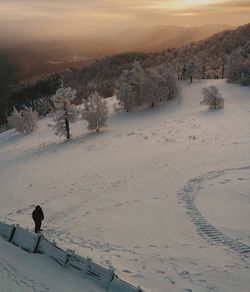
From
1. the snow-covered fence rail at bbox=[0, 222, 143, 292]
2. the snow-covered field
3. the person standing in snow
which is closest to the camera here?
the snow-covered fence rail at bbox=[0, 222, 143, 292]

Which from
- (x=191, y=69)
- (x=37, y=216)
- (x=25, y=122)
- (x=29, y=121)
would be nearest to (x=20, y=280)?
(x=37, y=216)

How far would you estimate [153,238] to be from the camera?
1955cm

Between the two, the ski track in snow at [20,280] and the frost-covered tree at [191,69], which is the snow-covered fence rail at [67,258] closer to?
the ski track in snow at [20,280]

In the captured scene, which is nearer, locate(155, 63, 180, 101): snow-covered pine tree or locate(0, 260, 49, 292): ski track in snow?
locate(0, 260, 49, 292): ski track in snow

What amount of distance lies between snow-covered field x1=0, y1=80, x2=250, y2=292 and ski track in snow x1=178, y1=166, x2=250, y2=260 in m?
0.04

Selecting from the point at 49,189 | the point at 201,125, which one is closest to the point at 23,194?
the point at 49,189

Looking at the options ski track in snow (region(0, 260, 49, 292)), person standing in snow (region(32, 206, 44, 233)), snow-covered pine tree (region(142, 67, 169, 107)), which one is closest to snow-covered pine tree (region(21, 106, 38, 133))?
snow-covered pine tree (region(142, 67, 169, 107))

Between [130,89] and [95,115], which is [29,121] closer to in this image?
[95,115]

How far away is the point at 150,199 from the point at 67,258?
9484 millimetres

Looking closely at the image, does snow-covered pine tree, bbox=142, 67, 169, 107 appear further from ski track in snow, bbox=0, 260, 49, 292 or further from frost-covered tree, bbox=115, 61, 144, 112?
ski track in snow, bbox=0, 260, 49, 292

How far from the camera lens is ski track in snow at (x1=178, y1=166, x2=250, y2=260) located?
18.2 metres

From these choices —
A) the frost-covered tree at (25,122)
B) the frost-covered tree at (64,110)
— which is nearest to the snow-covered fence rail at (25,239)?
the frost-covered tree at (64,110)

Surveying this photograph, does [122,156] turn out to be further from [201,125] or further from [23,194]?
[201,125]

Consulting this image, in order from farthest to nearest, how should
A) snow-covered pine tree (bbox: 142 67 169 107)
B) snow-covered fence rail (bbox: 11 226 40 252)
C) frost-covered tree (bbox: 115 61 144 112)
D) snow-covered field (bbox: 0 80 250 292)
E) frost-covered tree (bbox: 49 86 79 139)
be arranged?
snow-covered pine tree (bbox: 142 67 169 107)
frost-covered tree (bbox: 115 61 144 112)
frost-covered tree (bbox: 49 86 79 139)
snow-covered fence rail (bbox: 11 226 40 252)
snow-covered field (bbox: 0 80 250 292)
